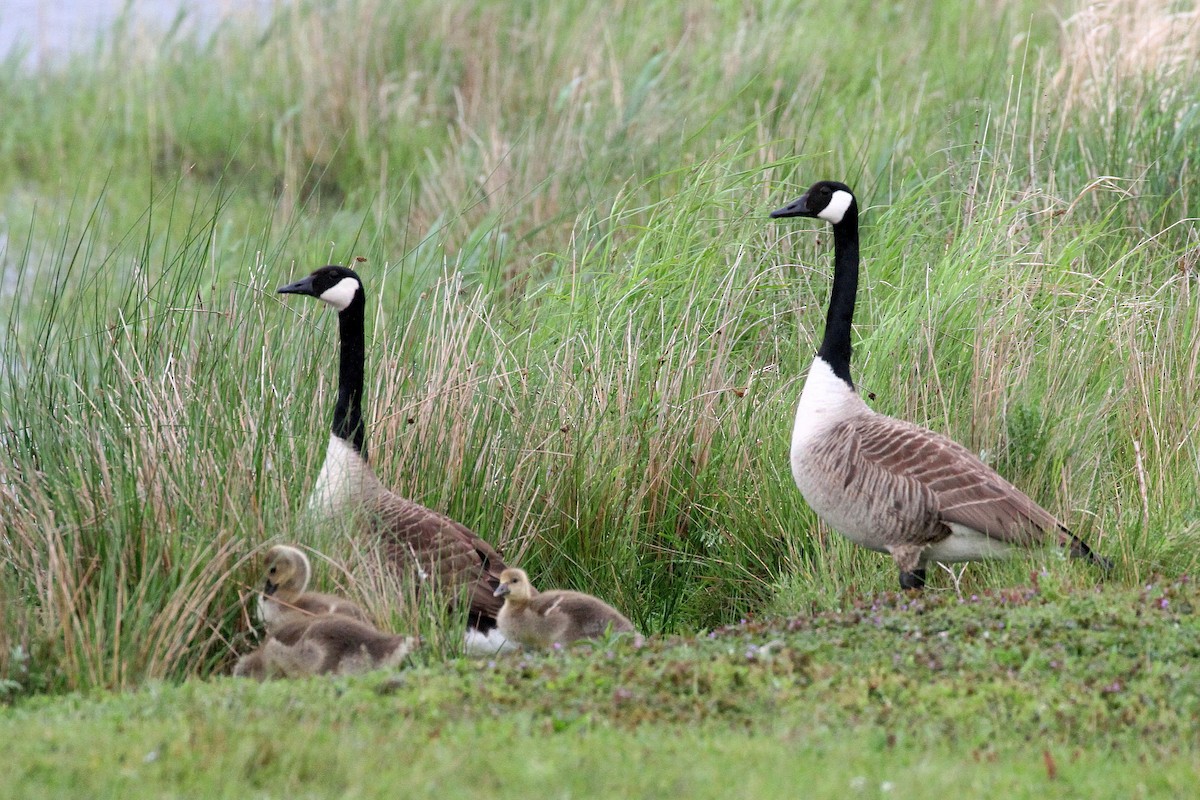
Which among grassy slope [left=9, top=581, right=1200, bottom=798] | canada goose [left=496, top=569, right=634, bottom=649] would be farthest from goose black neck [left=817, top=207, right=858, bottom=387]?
canada goose [left=496, top=569, right=634, bottom=649]

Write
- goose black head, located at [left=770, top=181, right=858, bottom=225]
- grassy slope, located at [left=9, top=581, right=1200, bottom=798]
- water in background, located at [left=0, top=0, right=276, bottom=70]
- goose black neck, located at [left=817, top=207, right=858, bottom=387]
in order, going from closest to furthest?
grassy slope, located at [left=9, top=581, right=1200, bottom=798] < goose black neck, located at [left=817, top=207, right=858, bottom=387] < goose black head, located at [left=770, top=181, right=858, bottom=225] < water in background, located at [left=0, top=0, right=276, bottom=70]

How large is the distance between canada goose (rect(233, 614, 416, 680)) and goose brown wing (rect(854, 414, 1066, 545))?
2498 millimetres

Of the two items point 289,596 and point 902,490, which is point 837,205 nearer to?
point 902,490

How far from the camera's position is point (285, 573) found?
22.4ft

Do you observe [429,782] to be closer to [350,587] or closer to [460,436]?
[350,587]

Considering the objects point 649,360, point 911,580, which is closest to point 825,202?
point 649,360

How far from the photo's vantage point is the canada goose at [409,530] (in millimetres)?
7289

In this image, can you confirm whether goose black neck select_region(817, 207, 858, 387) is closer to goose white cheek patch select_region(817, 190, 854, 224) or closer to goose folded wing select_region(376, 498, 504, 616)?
goose white cheek patch select_region(817, 190, 854, 224)

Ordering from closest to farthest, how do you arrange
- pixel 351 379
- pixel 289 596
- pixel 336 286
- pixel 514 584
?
pixel 289 596
pixel 514 584
pixel 351 379
pixel 336 286

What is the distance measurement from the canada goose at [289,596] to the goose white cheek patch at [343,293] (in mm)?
1705

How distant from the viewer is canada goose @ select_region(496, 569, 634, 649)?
706cm

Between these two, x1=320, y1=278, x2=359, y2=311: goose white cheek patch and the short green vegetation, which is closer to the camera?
the short green vegetation

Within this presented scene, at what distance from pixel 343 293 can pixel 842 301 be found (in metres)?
2.63

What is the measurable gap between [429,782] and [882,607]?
2785 millimetres
